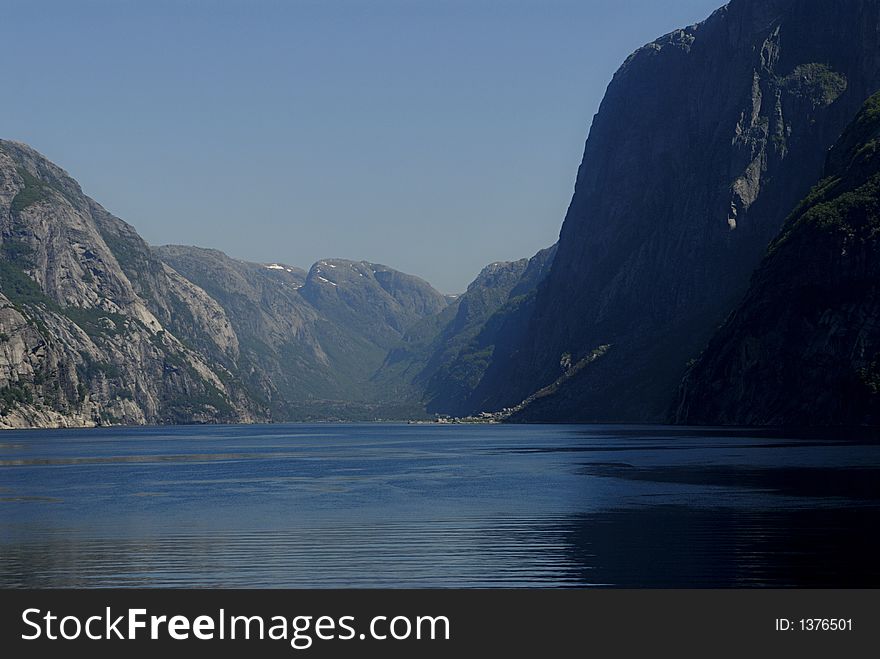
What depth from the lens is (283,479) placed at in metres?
123

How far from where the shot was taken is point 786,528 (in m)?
67.1

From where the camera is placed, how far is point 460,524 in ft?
248

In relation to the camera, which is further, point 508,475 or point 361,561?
point 508,475

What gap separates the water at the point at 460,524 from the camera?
53.8 meters

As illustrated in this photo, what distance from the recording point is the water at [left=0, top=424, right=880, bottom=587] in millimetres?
53781

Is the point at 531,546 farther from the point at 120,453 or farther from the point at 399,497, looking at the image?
the point at 120,453

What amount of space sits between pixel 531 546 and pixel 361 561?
1022cm
